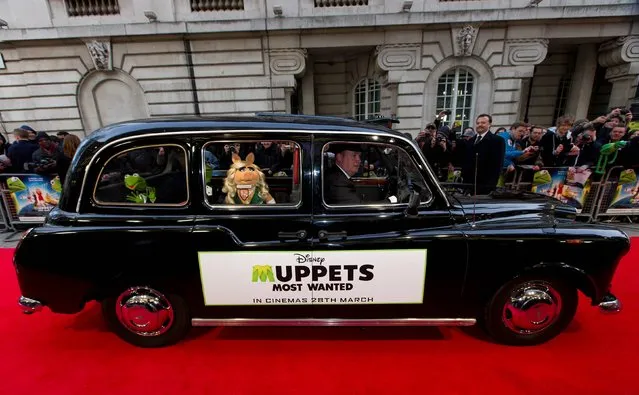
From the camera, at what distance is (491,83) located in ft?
32.9

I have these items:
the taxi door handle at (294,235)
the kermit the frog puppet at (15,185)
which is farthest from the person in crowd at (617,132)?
the kermit the frog puppet at (15,185)

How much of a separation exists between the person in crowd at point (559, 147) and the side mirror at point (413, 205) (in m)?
4.60

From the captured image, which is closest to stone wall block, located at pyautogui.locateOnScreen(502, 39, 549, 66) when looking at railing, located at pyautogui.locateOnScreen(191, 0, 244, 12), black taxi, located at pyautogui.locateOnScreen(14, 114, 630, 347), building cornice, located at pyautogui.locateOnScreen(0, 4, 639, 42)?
building cornice, located at pyautogui.locateOnScreen(0, 4, 639, 42)

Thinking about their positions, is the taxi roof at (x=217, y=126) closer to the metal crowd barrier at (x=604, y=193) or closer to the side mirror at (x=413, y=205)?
the side mirror at (x=413, y=205)

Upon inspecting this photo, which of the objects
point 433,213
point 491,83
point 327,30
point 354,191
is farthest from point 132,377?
point 491,83

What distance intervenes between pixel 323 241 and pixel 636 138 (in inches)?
230

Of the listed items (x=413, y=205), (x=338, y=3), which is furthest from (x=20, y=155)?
(x=338, y=3)

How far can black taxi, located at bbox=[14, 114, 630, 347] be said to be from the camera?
2.04 m

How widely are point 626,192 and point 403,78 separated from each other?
7113mm

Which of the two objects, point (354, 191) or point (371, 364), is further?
point (354, 191)

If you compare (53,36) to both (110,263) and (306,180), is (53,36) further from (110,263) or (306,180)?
(306,180)

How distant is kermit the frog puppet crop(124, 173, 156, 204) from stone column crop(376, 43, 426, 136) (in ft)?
31.9

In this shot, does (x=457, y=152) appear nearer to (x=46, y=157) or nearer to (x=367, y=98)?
(x=367, y=98)

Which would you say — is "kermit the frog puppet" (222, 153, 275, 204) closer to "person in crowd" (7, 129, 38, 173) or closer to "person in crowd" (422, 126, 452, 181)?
"person in crowd" (422, 126, 452, 181)
